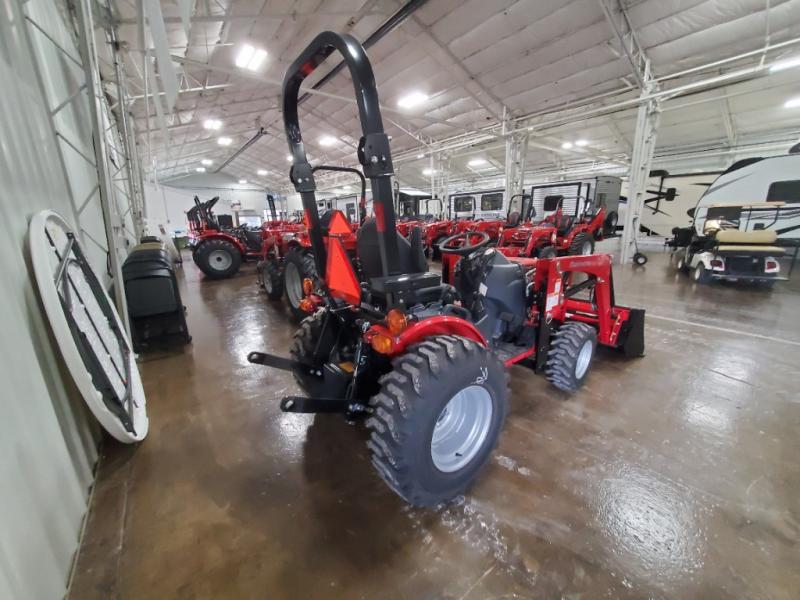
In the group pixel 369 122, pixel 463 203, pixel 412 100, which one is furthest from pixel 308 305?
pixel 463 203

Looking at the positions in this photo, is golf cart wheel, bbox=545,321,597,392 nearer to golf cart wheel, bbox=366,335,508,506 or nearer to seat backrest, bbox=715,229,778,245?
golf cart wheel, bbox=366,335,508,506

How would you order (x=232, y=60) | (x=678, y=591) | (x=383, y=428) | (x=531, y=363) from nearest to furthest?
(x=678, y=591) < (x=383, y=428) < (x=531, y=363) < (x=232, y=60)

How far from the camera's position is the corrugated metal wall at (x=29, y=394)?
102 cm

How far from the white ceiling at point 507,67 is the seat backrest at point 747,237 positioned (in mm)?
3796

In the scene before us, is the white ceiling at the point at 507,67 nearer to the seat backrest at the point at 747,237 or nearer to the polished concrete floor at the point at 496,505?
the seat backrest at the point at 747,237

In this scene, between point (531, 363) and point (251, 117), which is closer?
point (531, 363)

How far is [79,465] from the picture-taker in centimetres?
158

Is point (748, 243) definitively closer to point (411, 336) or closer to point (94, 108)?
point (411, 336)

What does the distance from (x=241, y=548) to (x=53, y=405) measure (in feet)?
3.49

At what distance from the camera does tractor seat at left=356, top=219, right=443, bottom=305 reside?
1328mm

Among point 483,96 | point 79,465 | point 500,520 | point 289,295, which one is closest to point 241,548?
point 79,465

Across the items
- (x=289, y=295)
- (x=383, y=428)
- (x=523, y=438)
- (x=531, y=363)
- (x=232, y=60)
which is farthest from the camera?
(x=232, y=60)

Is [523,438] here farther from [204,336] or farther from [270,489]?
[204,336]

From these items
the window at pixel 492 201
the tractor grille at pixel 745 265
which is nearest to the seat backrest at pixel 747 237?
the tractor grille at pixel 745 265
